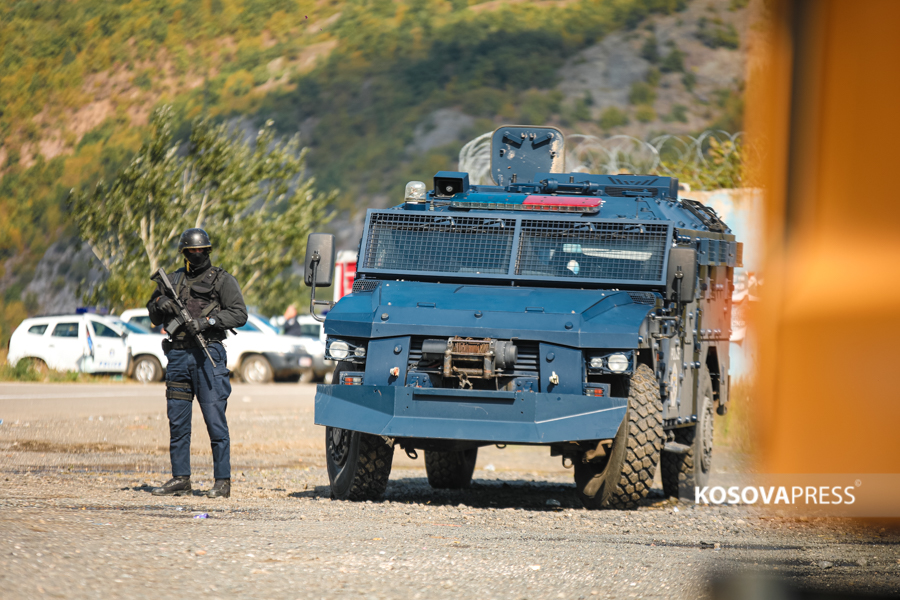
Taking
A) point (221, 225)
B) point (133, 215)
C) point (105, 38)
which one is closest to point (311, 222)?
point (221, 225)

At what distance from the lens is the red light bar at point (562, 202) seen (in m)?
10.7

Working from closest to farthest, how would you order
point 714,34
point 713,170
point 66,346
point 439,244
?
point 439,244 → point 713,170 → point 66,346 → point 714,34

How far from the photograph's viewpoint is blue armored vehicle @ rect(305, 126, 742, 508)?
359 inches

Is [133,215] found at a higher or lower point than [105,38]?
lower

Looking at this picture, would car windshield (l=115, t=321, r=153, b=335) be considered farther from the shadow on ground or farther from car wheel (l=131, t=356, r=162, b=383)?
the shadow on ground

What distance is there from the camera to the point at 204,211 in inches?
1922

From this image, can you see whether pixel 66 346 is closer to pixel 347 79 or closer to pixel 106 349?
pixel 106 349

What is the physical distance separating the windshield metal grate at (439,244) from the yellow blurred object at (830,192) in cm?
737

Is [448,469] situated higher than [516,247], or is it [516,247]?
[516,247]

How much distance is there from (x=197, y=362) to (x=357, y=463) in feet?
4.92

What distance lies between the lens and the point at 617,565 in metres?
6.47

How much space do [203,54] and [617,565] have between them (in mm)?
109167

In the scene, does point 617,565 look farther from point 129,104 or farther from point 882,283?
point 129,104

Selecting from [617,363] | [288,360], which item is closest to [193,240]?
[617,363]
